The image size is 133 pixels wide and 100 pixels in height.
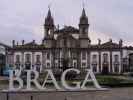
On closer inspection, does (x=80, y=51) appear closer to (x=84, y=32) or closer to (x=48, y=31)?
(x=84, y=32)

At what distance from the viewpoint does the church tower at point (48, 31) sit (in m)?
87.1

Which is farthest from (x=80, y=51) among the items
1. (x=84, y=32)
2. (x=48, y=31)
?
(x=48, y=31)

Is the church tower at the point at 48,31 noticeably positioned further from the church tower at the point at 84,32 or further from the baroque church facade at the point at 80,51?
the church tower at the point at 84,32

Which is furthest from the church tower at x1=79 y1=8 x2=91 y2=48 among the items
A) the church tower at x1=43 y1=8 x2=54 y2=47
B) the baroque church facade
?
the church tower at x1=43 y1=8 x2=54 y2=47

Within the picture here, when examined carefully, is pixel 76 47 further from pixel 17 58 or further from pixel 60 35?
pixel 17 58

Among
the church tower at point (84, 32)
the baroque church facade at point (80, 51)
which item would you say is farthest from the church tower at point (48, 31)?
the church tower at point (84, 32)

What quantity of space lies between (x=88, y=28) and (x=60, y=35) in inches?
281

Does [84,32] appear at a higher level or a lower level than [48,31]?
lower

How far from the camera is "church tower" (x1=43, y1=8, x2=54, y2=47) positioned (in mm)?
87062

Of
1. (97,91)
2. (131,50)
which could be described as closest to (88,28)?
(131,50)

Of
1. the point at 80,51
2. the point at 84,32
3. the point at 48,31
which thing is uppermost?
the point at 48,31

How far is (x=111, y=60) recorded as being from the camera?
8769cm

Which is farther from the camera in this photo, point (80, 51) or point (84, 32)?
point (80, 51)

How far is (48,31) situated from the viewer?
87875 millimetres
